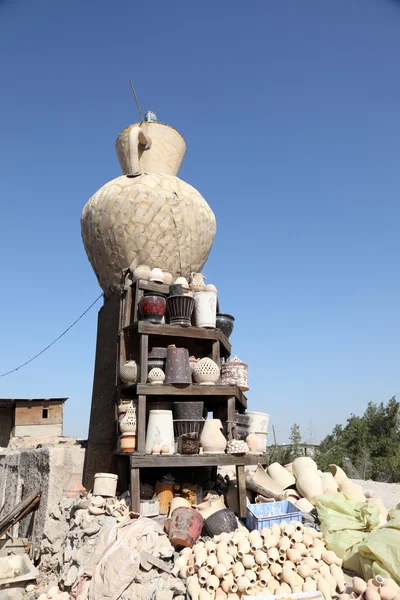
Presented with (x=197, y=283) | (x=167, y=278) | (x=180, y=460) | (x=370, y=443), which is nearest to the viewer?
(x=180, y=460)

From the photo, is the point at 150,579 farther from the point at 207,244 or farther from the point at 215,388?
the point at 207,244

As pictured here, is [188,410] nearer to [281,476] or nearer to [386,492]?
[281,476]

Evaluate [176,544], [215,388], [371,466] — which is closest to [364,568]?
[176,544]

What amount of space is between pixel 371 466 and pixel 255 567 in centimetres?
1571

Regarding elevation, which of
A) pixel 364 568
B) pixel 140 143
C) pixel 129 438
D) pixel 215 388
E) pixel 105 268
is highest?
pixel 140 143

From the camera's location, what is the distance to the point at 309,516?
5.83m

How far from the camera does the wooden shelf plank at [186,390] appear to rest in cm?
609

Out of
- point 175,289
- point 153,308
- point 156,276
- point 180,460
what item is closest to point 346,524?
point 180,460

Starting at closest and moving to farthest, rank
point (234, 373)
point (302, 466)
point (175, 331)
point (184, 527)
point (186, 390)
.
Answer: point (184, 527) → point (186, 390) → point (175, 331) → point (234, 373) → point (302, 466)

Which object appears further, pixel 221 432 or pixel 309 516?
pixel 221 432

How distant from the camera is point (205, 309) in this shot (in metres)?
6.77

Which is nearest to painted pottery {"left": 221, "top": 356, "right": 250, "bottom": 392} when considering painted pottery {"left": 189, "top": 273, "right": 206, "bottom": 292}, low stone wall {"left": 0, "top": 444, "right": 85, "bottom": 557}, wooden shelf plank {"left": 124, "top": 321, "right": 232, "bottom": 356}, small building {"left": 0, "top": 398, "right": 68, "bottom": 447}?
wooden shelf plank {"left": 124, "top": 321, "right": 232, "bottom": 356}

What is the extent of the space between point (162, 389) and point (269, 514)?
1.96 m

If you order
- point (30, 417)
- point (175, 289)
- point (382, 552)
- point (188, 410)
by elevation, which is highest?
point (175, 289)
